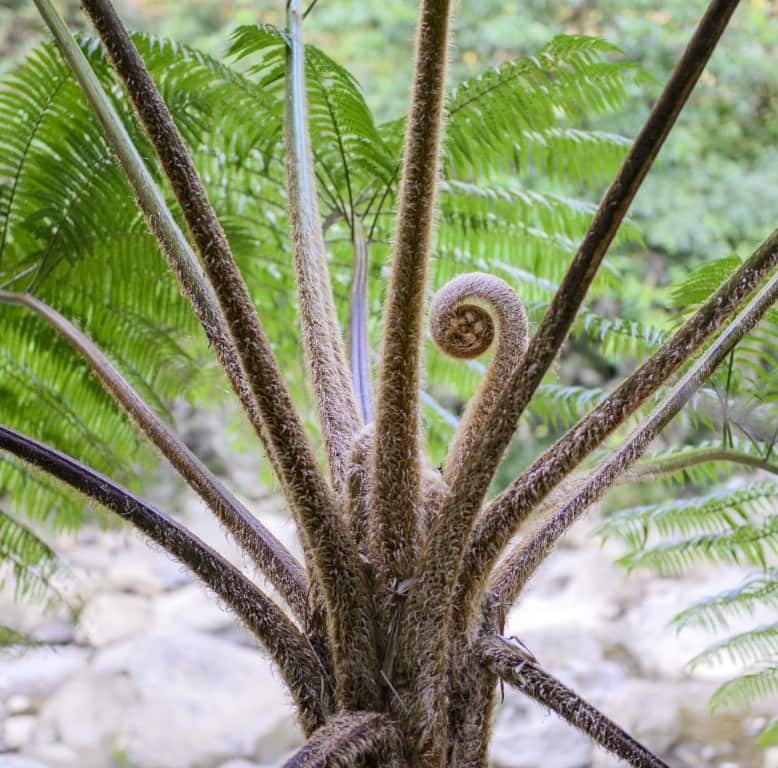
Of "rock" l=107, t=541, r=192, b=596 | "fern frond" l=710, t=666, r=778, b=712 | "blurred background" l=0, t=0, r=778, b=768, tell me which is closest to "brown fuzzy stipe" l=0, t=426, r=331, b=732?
"fern frond" l=710, t=666, r=778, b=712

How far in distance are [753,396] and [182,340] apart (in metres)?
1.31

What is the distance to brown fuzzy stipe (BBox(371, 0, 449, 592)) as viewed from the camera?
837 mm

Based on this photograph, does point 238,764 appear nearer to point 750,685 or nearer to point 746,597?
point 750,685

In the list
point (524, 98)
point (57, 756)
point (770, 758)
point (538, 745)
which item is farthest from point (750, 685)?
point (57, 756)

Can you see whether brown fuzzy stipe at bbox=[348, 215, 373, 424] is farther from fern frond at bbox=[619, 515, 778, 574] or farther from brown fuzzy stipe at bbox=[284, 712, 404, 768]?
fern frond at bbox=[619, 515, 778, 574]

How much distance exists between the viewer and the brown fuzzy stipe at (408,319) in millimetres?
837

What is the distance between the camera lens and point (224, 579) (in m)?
0.91

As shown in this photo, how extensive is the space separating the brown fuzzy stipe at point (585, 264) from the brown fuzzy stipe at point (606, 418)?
0.04 meters

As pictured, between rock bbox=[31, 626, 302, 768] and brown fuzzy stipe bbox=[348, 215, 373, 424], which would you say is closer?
brown fuzzy stipe bbox=[348, 215, 373, 424]

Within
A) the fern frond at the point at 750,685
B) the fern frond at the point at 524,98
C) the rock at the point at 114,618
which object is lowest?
the fern frond at the point at 750,685

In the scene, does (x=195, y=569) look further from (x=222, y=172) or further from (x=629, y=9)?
(x=629, y=9)

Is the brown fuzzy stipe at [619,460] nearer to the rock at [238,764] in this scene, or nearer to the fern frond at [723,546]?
the fern frond at [723,546]

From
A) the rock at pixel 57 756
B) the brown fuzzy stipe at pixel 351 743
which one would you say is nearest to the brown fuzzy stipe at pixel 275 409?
the brown fuzzy stipe at pixel 351 743

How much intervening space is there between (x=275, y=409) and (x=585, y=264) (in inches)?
13.0
